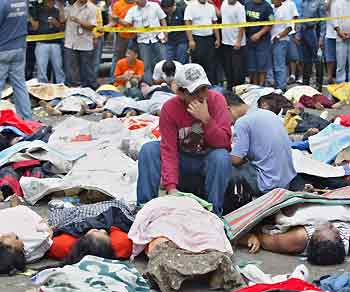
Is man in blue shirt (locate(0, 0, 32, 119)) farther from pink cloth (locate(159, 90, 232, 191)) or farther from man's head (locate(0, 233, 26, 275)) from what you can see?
man's head (locate(0, 233, 26, 275))

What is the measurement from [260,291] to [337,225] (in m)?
1.55

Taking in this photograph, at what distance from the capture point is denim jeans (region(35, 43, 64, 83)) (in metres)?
15.6

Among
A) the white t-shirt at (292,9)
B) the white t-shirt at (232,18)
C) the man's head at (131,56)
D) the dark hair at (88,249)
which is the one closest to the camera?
the dark hair at (88,249)

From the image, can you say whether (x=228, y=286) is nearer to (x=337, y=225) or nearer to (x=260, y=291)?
(x=260, y=291)

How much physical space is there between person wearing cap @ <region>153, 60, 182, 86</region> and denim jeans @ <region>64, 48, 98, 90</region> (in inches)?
88.2

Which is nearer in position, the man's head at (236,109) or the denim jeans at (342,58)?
the man's head at (236,109)

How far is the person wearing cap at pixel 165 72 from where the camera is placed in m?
12.0

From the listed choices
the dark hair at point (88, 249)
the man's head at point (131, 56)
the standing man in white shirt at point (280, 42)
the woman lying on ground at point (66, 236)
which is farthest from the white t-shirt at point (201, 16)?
the dark hair at point (88, 249)

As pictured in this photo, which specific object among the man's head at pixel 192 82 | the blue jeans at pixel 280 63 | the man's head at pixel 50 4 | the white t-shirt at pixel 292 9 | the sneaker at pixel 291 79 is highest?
the man's head at pixel 192 82

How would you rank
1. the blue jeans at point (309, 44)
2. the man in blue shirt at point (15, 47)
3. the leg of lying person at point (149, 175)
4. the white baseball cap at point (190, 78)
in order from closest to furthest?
the white baseball cap at point (190, 78) < the leg of lying person at point (149, 175) < the man in blue shirt at point (15, 47) < the blue jeans at point (309, 44)

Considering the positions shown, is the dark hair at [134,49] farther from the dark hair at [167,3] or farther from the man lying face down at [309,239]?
the man lying face down at [309,239]

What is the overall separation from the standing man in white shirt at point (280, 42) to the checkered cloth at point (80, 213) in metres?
8.87

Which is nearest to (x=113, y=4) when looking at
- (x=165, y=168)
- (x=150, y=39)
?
(x=150, y=39)

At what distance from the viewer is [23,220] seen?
22.0 ft
